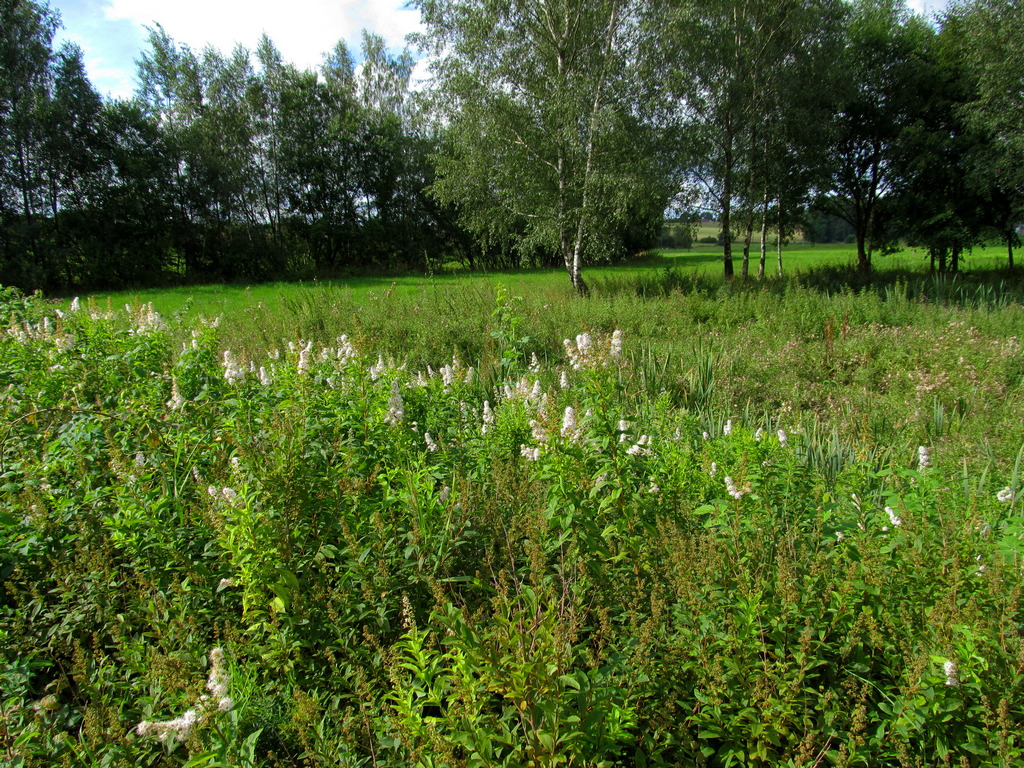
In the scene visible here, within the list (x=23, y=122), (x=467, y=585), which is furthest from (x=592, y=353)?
(x=23, y=122)

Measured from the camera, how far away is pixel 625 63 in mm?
14469

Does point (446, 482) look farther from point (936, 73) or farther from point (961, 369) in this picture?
point (936, 73)

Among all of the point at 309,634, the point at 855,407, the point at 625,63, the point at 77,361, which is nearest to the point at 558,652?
the point at 309,634

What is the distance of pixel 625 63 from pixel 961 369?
11.4 m

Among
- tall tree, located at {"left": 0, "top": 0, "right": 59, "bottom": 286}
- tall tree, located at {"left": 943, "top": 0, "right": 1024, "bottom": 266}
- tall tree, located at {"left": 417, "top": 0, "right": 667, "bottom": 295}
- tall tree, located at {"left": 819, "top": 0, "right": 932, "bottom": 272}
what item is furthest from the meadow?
tall tree, located at {"left": 0, "top": 0, "right": 59, "bottom": 286}

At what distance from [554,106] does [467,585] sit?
13632mm

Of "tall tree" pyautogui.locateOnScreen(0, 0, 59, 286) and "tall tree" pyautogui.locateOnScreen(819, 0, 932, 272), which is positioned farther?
"tall tree" pyautogui.locateOnScreen(0, 0, 59, 286)

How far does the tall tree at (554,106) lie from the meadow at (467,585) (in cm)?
1184

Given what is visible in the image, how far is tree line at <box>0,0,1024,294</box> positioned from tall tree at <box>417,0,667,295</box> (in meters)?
0.06

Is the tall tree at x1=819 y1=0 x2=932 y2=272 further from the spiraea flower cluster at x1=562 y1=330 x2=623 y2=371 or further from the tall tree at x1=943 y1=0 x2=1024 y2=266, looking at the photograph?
the spiraea flower cluster at x1=562 y1=330 x2=623 y2=371

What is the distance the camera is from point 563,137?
14086 mm

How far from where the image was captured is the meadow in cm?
157

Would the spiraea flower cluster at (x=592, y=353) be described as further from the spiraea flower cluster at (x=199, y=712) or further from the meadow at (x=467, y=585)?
the spiraea flower cluster at (x=199, y=712)

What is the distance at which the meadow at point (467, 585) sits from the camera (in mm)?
1565
